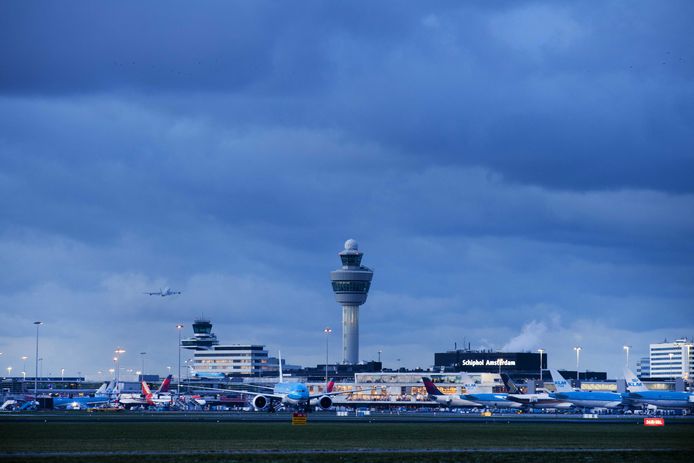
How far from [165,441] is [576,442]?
37574 mm

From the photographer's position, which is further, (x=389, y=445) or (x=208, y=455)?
(x=389, y=445)

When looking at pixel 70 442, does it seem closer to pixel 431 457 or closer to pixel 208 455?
pixel 208 455

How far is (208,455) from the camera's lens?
282 ft

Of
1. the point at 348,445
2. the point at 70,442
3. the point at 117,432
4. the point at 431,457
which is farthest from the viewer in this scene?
the point at 117,432

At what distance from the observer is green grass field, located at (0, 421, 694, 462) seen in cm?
8481

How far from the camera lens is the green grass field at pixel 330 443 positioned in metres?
84.8

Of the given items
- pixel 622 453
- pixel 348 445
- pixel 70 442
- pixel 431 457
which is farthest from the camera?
pixel 70 442

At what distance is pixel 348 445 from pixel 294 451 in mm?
9138

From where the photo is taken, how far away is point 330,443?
104 metres

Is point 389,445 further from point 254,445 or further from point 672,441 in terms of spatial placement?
point 672,441

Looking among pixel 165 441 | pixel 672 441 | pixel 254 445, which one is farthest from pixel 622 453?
pixel 165 441

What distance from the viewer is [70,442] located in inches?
4181

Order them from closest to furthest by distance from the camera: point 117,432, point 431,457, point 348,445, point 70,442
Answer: point 431,457, point 348,445, point 70,442, point 117,432

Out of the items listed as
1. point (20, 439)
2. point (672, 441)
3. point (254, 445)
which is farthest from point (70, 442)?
point (672, 441)
